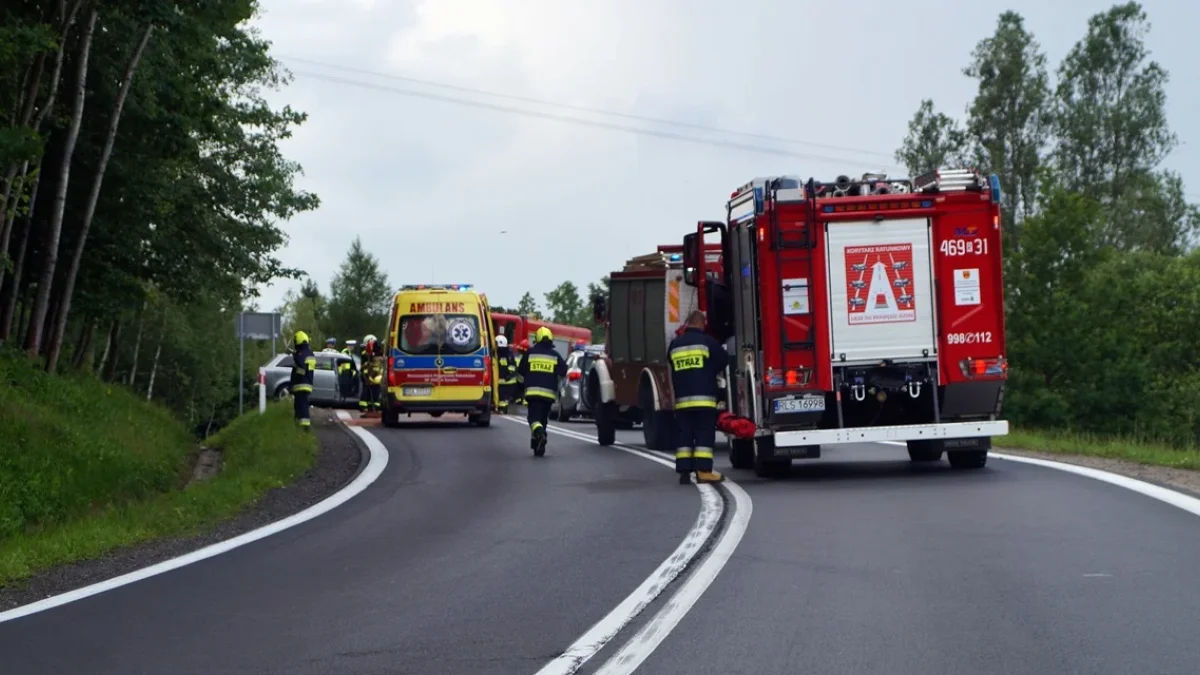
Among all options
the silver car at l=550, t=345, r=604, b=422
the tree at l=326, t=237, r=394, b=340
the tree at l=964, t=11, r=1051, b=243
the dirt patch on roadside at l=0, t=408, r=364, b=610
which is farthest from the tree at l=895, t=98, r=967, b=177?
the tree at l=326, t=237, r=394, b=340

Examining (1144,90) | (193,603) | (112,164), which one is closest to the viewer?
(193,603)

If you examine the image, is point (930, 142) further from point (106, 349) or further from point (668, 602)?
point (668, 602)

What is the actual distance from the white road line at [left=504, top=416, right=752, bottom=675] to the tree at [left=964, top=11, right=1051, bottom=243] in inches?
2058

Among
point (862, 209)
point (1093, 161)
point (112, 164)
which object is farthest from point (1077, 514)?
point (1093, 161)

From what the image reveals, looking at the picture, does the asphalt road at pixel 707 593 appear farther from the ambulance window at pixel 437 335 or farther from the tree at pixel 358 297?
the tree at pixel 358 297

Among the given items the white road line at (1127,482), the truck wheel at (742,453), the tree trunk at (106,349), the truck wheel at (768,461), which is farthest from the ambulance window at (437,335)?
the tree trunk at (106,349)

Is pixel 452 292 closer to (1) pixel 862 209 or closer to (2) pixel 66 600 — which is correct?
(1) pixel 862 209

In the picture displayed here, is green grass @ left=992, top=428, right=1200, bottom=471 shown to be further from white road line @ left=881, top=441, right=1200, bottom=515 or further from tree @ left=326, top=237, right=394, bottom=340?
tree @ left=326, top=237, right=394, bottom=340

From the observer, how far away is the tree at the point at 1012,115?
63.5 m

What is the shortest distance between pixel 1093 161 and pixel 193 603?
5972 centimetres

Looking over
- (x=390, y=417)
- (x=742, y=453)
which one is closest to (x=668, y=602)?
(x=742, y=453)

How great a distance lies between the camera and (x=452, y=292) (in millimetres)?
Result: 31766

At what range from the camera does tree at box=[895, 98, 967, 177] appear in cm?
6444

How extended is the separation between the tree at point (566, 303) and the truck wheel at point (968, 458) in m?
136
